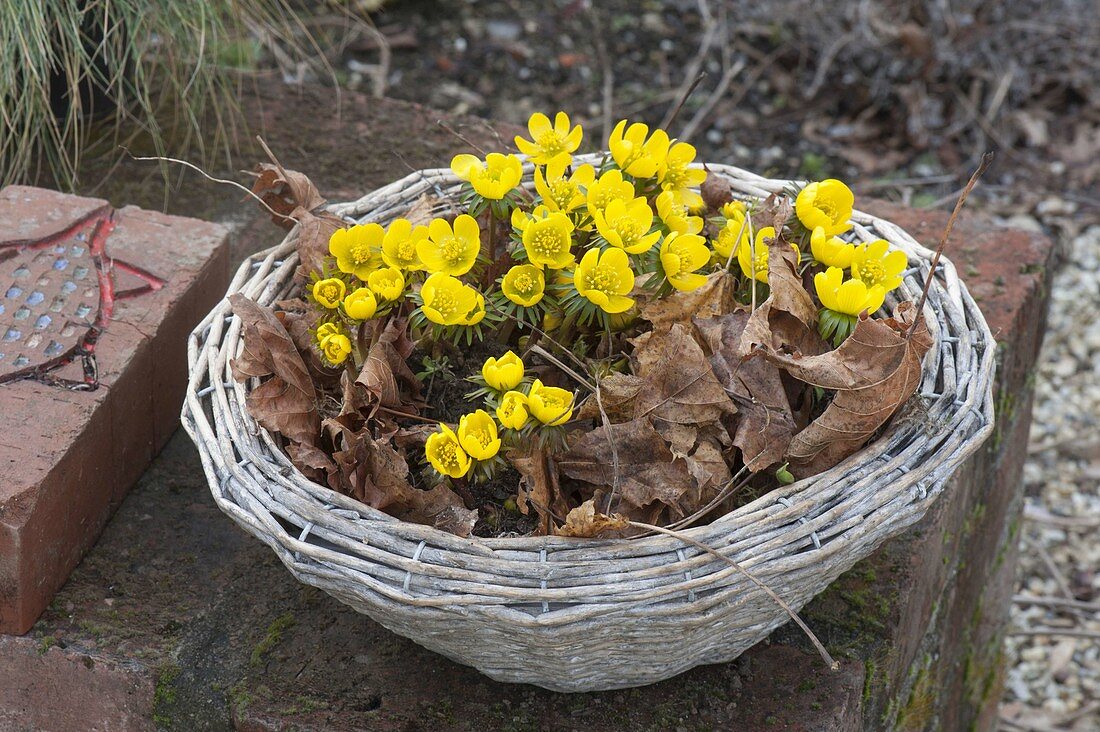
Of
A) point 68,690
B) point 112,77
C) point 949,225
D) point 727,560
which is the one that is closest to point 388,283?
point 727,560

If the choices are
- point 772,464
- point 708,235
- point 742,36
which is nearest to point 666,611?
point 772,464

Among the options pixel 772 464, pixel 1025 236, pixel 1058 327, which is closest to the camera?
pixel 772 464

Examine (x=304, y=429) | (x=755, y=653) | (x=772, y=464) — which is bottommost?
(x=755, y=653)

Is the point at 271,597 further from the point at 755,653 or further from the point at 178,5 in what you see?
Result: the point at 178,5

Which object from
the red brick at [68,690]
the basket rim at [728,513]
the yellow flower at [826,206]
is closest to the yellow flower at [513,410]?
the basket rim at [728,513]

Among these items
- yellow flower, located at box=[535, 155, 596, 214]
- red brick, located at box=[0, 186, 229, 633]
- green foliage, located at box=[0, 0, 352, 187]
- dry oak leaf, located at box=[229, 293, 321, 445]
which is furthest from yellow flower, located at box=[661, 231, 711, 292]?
green foliage, located at box=[0, 0, 352, 187]
